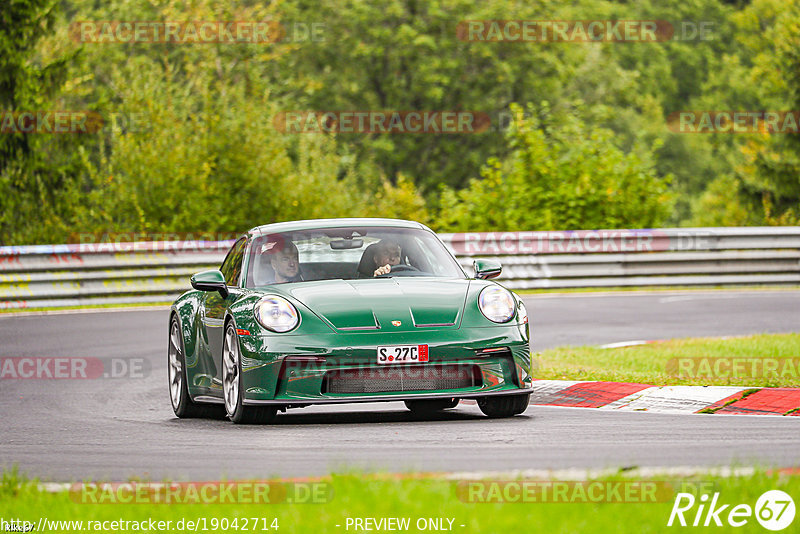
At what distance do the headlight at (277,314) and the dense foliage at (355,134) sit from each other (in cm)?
1802

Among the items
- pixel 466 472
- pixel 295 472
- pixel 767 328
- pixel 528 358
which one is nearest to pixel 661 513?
pixel 466 472

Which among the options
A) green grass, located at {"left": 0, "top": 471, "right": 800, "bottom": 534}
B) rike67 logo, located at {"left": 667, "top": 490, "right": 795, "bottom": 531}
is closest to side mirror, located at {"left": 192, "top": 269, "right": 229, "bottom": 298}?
green grass, located at {"left": 0, "top": 471, "right": 800, "bottom": 534}

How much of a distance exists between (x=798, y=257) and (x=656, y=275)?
249 cm

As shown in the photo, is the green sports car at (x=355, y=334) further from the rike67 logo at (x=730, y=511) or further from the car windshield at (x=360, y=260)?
the rike67 logo at (x=730, y=511)

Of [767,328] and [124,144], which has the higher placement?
[124,144]

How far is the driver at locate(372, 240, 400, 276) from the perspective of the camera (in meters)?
10.5

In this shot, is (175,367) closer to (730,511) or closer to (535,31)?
(730,511)

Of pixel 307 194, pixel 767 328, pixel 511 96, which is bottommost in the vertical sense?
pixel 767 328

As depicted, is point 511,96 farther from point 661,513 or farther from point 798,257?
point 661,513

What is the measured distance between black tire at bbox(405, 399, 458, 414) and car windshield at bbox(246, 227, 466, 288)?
956mm

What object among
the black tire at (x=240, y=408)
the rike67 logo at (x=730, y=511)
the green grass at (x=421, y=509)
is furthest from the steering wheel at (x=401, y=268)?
the rike67 logo at (x=730, y=511)

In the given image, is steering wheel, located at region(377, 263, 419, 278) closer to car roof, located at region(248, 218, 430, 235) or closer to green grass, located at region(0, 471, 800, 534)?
car roof, located at region(248, 218, 430, 235)

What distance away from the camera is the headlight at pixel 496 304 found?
9.59m

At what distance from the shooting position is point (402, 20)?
5566 cm
